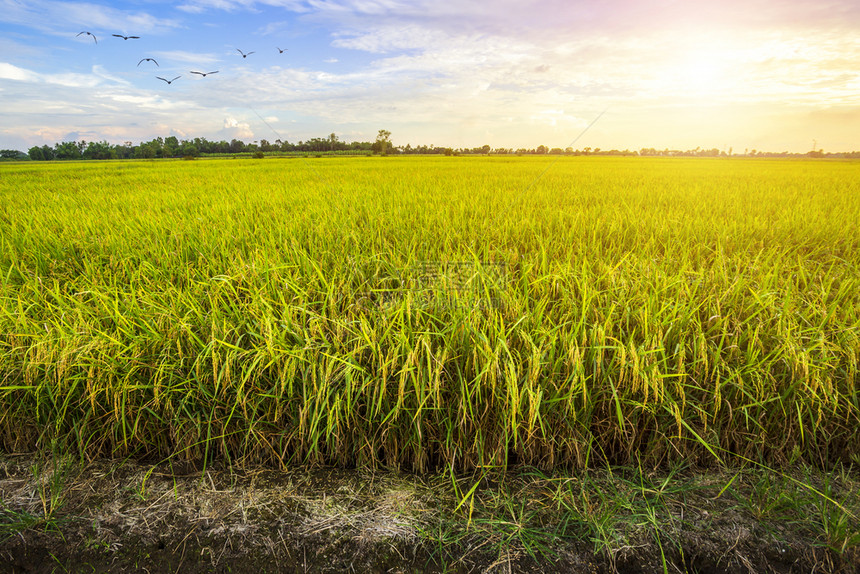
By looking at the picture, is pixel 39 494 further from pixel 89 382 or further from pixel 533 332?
pixel 533 332

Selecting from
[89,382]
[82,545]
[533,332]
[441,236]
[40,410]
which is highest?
[441,236]

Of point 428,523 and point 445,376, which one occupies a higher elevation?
point 445,376

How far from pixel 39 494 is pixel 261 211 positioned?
3.15 meters

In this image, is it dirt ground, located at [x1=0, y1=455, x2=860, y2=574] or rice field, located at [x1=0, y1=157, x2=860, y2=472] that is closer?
dirt ground, located at [x1=0, y1=455, x2=860, y2=574]

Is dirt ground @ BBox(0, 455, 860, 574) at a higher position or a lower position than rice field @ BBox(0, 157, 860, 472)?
lower

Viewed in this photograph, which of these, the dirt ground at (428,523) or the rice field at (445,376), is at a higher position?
the rice field at (445,376)

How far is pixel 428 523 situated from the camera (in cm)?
125

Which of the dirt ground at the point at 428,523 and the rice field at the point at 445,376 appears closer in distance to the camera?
the dirt ground at the point at 428,523

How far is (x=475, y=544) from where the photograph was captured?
3.92 feet

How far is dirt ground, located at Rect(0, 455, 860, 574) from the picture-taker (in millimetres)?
1172

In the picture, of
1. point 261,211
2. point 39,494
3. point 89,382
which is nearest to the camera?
point 39,494

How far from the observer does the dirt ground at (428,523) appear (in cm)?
117

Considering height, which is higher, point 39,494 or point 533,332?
point 533,332

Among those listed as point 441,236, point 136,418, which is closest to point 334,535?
point 136,418
